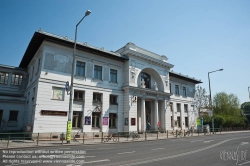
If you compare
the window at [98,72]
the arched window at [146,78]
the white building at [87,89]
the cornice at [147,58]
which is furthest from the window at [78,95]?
the arched window at [146,78]

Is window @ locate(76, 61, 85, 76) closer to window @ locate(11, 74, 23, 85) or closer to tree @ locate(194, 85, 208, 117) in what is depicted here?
window @ locate(11, 74, 23, 85)

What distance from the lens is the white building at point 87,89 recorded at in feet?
65.3

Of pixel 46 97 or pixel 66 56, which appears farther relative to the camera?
pixel 66 56

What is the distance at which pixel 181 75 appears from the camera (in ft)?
124

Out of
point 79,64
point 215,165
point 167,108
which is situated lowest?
point 215,165

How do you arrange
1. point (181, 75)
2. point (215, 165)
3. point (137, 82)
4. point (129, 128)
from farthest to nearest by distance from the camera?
point (181, 75) → point (137, 82) → point (129, 128) → point (215, 165)

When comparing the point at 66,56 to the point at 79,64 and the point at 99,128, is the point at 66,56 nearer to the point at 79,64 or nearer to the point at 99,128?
the point at 79,64

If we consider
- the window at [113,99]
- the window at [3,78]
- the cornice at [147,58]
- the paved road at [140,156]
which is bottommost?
the paved road at [140,156]

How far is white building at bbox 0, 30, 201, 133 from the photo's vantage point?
1989 cm

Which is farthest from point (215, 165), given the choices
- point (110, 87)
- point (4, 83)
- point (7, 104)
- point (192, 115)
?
point (192, 115)

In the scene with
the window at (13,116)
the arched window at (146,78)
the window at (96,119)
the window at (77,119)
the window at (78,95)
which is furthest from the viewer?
the arched window at (146,78)

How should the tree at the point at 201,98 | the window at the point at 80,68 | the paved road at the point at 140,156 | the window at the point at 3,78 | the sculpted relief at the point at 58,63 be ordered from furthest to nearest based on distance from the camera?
1. the tree at the point at 201,98
2. the window at the point at 3,78
3. the window at the point at 80,68
4. the sculpted relief at the point at 58,63
5. the paved road at the point at 140,156

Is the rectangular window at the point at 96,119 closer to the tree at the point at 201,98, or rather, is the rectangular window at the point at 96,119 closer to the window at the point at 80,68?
the window at the point at 80,68

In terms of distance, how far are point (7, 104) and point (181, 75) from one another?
109ft
